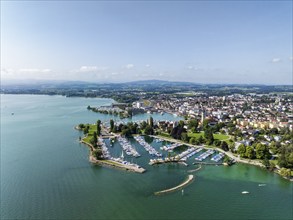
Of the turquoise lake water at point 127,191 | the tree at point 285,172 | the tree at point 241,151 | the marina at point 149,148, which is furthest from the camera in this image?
the marina at point 149,148

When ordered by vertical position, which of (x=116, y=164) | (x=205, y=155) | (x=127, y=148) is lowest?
(x=116, y=164)

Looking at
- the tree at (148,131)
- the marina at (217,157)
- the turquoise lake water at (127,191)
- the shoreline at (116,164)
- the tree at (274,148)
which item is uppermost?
the tree at (148,131)

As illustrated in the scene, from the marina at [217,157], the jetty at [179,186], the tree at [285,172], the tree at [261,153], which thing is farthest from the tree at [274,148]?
the jetty at [179,186]

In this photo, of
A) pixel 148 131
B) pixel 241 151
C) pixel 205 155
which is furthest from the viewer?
pixel 148 131

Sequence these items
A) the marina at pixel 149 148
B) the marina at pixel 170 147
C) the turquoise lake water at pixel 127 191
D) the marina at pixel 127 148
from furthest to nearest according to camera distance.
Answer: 1. the marina at pixel 170 147
2. the marina at pixel 149 148
3. the marina at pixel 127 148
4. the turquoise lake water at pixel 127 191

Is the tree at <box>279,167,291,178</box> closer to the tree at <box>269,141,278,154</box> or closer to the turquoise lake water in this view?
the turquoise lake water

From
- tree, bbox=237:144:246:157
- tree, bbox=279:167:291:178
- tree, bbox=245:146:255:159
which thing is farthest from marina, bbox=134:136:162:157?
tree, bbox=279:167:291:178

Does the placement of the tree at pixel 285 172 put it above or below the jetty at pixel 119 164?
above

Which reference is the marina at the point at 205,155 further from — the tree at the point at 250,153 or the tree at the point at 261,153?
the tree at the point at 261,153

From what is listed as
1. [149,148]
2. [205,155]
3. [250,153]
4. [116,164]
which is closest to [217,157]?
[205,155]

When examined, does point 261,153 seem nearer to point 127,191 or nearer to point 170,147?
point 170,147
